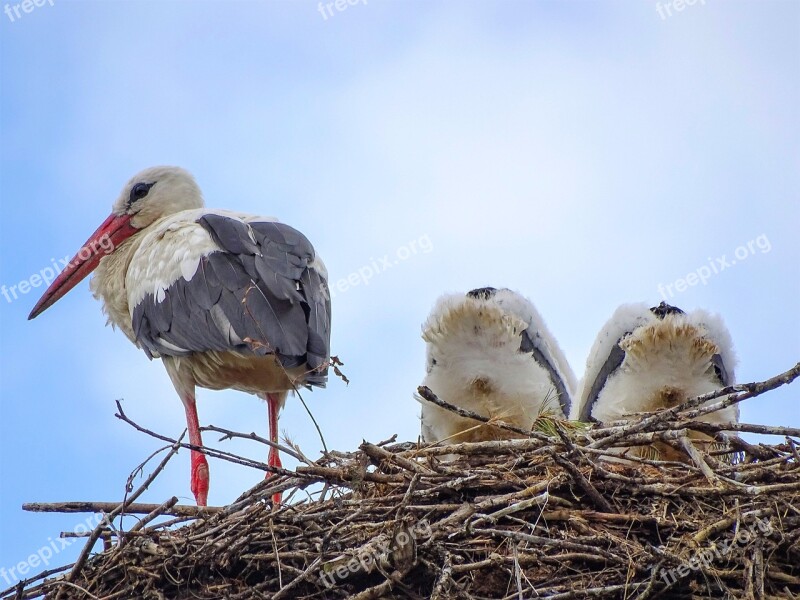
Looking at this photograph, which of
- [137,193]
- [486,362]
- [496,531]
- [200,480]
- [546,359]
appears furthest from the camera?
[137,193]

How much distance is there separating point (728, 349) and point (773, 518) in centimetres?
135

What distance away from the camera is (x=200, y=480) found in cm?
620

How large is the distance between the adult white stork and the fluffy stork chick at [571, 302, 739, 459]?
52.8 inches

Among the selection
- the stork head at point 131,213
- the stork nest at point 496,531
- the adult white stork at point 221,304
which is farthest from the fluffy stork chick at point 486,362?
the stork head at point 131,213

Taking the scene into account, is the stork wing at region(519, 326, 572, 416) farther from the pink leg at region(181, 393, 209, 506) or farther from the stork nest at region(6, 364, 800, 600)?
the pink leg at region(181, 393, 209, 506)

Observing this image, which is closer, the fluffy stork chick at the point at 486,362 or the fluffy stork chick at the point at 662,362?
the fluffy stork chick at the point at 662,362

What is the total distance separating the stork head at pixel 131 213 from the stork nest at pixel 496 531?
2.89 meters

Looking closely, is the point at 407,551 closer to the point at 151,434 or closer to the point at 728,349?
the point at 151,434

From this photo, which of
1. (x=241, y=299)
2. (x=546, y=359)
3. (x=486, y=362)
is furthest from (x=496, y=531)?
(x=241, y=299)

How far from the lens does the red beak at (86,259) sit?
23.5 feet

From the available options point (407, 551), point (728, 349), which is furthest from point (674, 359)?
point (407, 551)

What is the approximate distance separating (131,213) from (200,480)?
1891mm

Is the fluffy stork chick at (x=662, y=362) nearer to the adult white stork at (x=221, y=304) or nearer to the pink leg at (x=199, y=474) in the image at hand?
the adult white stork at (x=221, y=304)

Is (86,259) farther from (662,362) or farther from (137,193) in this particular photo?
(662,362)
